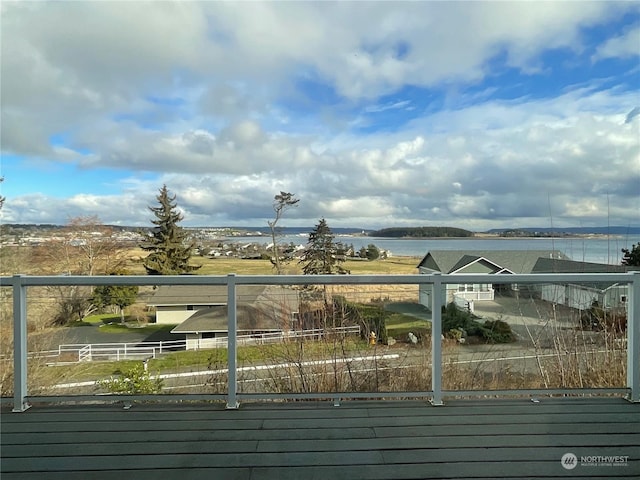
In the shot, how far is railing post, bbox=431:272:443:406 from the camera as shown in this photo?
288 centimetres

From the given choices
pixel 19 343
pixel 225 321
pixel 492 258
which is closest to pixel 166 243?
pixel 492 258

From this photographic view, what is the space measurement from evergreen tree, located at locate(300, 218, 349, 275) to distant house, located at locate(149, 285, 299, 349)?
5.45 metres

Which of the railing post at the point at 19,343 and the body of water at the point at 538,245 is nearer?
the railing post at the point at 19,343

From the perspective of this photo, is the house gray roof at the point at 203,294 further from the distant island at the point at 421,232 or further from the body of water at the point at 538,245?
the distant island at the point at 421,232

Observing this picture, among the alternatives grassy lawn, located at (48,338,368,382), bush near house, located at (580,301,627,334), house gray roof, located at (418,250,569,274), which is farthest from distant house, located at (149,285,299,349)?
bush near house, located at (580,301,627,334)

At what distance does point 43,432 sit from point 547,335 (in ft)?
12.9

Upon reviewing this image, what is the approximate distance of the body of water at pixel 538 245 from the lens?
4625mm

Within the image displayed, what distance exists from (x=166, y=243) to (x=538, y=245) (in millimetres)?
23522

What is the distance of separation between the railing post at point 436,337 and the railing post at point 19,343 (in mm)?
3131

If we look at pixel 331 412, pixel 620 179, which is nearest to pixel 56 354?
pixel 331 412

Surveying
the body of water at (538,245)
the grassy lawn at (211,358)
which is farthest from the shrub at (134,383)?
the body of water at (538,245)

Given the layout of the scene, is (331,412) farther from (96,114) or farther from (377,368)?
(96,114)

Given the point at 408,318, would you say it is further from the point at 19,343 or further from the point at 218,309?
the point at 19,343

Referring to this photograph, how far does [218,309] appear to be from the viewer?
9.67 feet
